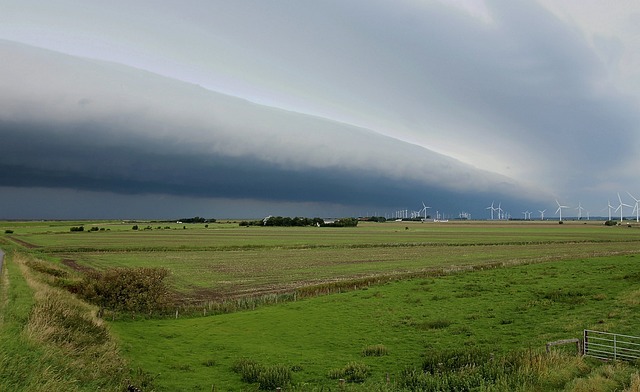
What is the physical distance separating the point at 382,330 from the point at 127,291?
22192mm

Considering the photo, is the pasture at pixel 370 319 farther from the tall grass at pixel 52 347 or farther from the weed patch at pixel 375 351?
the tall grass at pixel 52 347

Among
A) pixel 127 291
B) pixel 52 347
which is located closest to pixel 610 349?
pixel 52 347

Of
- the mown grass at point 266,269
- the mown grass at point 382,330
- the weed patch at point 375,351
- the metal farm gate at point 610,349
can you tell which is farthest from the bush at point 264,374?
the mown grass at point 266,269

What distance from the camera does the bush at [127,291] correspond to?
125ft

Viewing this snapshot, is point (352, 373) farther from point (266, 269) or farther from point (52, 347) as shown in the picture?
point (266, 269)

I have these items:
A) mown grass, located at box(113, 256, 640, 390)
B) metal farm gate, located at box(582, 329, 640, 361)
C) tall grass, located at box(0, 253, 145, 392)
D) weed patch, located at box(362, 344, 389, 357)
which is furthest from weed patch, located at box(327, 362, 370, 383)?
metal farm gate, located at box(582, 329, 640, 361)

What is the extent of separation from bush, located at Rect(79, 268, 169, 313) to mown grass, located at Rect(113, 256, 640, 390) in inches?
149

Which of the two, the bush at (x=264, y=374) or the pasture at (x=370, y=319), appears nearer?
the bush at (x=264, y=374)

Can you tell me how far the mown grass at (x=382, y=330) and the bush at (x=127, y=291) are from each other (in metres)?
3.79

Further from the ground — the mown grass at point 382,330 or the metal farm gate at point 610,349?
the metal farm gate at point 610,349

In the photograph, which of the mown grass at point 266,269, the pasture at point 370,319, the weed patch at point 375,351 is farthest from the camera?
the mown grass at point 266,269

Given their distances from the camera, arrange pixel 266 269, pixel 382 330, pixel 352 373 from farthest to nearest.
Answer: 1. pixel 266 269
2. pixel 382 330
3. pixel 352 373

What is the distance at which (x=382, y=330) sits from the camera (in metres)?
30.4

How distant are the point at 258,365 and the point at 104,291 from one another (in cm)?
2220
